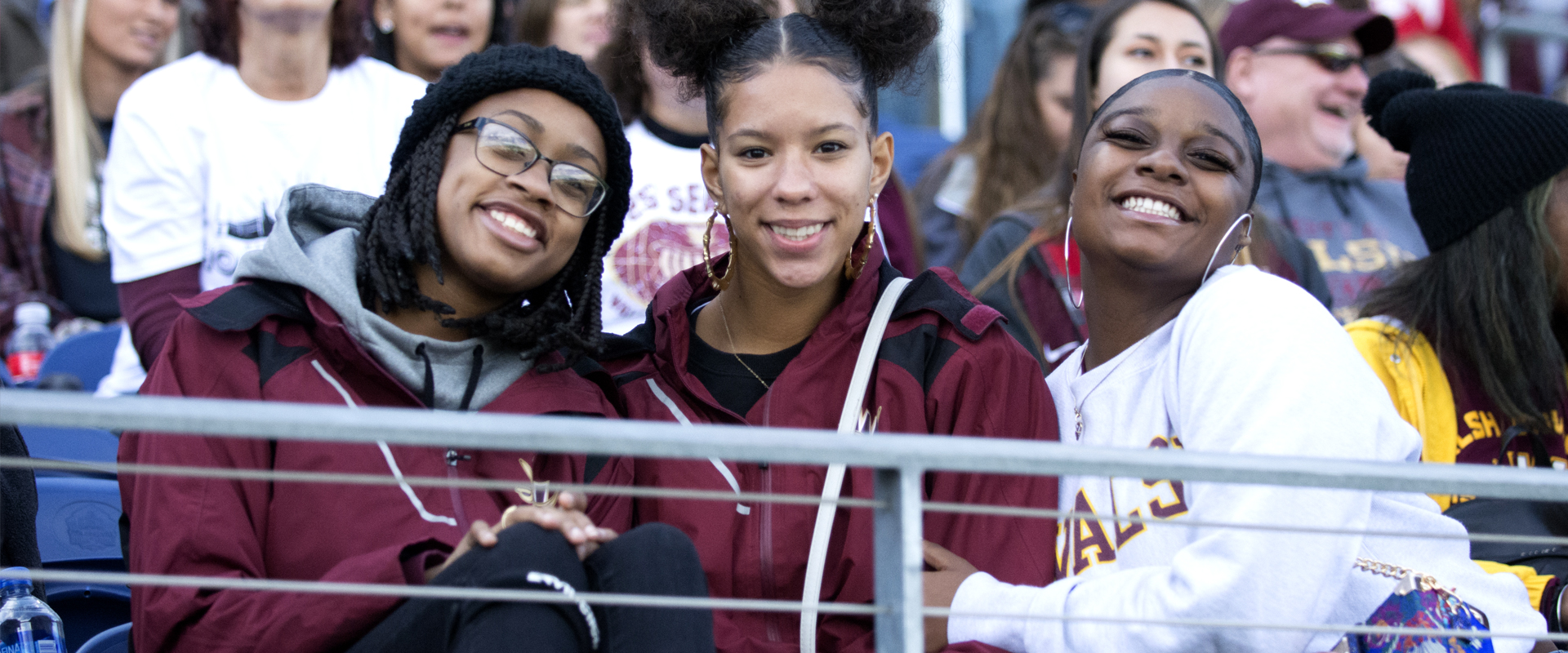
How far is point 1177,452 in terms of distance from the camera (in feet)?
5.19

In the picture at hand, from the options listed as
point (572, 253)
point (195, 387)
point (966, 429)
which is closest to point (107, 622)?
point (195, 387)

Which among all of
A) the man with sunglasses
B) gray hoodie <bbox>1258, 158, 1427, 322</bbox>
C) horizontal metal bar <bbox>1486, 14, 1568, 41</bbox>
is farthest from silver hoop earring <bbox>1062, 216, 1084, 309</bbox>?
horizontal metal bar <bbox>1486, 14, 1568, 41</bbox>

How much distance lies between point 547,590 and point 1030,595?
0.77m

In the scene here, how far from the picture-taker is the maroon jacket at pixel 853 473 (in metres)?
2.34

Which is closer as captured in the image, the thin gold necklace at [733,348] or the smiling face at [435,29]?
the thin gold necklace at [733,348]

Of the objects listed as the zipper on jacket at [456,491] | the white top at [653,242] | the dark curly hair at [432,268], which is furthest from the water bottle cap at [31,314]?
the zipper on jacket at [456,491]

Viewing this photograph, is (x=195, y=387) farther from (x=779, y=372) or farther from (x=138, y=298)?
(x=138, y=298)

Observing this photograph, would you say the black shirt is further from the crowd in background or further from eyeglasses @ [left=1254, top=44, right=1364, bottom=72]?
eyeglasses @ [left=1254, top=44, right=1364, bottom=72]

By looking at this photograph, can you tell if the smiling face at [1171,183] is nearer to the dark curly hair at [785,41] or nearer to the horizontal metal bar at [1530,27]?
the dark curly hair at [785,41]

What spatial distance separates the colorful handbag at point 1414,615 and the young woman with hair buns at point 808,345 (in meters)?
0.52

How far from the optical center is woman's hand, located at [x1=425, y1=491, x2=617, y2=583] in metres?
2.03

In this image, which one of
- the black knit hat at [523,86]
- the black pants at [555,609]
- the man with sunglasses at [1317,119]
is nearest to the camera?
the black pants at [555,609]

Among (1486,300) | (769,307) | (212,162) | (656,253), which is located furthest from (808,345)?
(212,162)

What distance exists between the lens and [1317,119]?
15.5ft
